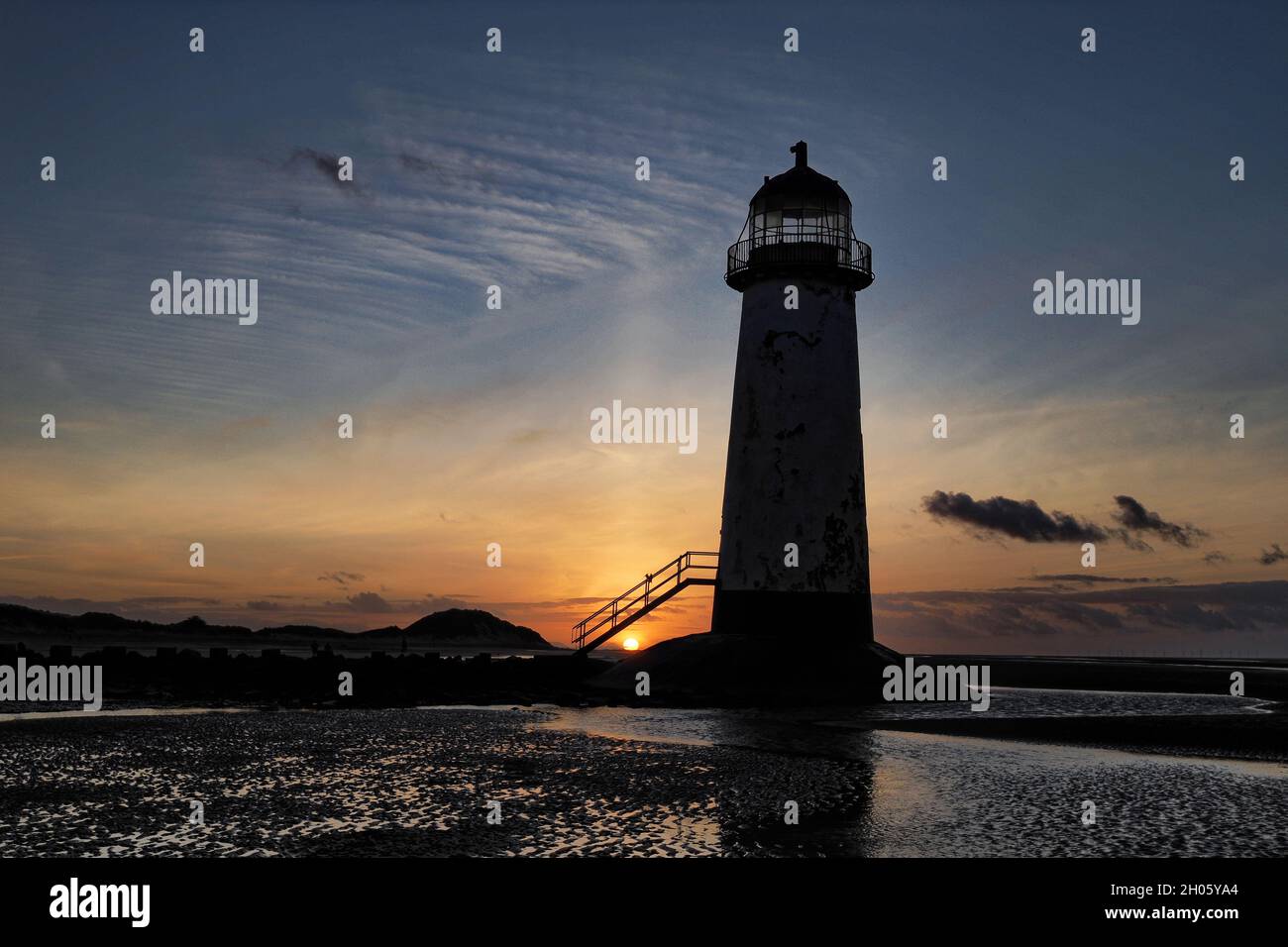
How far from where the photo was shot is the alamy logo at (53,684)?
25.9m

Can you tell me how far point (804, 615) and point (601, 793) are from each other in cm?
1791

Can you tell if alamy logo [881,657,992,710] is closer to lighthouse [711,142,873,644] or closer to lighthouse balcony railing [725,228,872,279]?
lighthouse [711,142,873,644]

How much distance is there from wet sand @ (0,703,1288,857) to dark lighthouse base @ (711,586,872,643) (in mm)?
9519

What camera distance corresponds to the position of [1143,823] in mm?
11117

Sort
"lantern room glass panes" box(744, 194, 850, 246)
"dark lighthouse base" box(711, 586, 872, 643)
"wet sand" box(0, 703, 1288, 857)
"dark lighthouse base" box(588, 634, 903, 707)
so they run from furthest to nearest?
"lantern room glass panes" box(744, 194, 850, 246), "dark lighthouse base" box(711, 586, 872, 643), "dark lighthouse base" box(588, 634, 903, 707), "wet sand" box(0, 703, 1288, 857)

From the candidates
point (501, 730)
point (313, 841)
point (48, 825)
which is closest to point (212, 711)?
point (501, 730)

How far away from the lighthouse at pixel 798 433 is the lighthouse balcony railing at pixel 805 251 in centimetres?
4

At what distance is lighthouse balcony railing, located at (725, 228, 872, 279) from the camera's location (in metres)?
30.8

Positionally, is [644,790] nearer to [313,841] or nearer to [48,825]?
[313,841]
